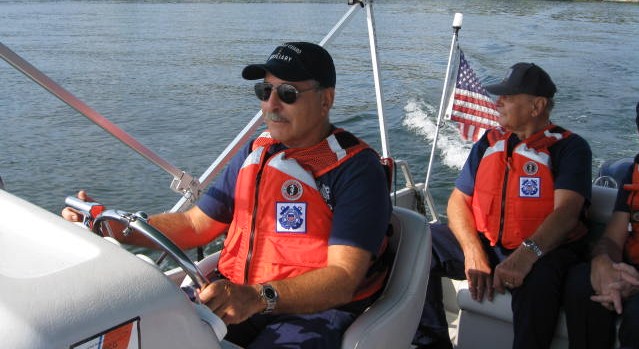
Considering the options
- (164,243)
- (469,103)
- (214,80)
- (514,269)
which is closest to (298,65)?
(164,243)

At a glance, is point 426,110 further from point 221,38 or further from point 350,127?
point 221,38

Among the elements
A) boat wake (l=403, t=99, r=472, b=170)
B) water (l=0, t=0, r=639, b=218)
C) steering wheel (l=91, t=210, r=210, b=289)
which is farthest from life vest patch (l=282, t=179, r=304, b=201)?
water (l=0, t=0, r=639, b=218)

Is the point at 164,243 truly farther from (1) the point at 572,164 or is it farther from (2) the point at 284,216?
(1) the point at 572,164

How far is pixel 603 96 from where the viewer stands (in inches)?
424

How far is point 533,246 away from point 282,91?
1138mm

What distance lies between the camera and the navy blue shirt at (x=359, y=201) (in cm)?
172

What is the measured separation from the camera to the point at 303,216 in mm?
1825

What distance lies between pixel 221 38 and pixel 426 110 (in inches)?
393

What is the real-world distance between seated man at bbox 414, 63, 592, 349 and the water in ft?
13.6

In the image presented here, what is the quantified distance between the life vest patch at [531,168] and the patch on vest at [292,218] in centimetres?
115

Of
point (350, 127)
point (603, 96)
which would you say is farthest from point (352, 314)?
point (603, 96)

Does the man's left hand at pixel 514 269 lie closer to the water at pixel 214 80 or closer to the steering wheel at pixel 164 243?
the steering wheel at pixel 164 243

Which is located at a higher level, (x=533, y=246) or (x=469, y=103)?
(x=469, y=103)

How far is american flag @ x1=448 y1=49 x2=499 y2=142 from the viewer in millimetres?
4203
